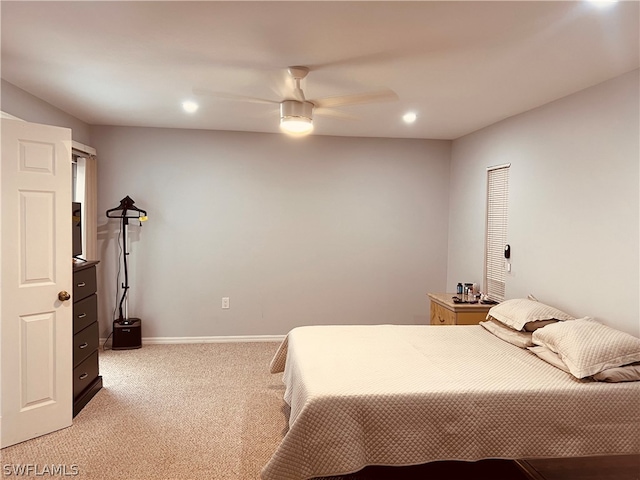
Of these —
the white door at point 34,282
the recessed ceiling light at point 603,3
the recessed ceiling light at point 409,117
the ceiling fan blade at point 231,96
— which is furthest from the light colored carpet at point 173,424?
the recessed ceiling light at point 603,3

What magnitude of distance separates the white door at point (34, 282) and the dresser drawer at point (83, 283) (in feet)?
0.91

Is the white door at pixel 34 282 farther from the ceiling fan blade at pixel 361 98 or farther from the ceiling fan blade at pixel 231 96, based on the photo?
the ceiling fan blade at pixel 361 98

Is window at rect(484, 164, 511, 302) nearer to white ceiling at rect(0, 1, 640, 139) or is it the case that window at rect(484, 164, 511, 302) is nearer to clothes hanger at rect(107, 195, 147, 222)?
white ceiling at rect(0, 1, 640, 139)

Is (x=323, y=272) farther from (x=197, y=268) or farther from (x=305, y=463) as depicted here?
(x=305, y=463)

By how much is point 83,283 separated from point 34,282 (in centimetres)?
61

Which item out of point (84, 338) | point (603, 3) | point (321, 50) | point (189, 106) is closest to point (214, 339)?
point (84, 338)

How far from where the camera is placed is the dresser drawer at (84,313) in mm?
3332

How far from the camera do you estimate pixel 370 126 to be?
4.66 metres

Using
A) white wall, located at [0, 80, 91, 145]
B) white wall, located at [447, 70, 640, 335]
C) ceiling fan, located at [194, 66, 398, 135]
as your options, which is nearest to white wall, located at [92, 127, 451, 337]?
white wall, located at [0, 80, 91, 145]

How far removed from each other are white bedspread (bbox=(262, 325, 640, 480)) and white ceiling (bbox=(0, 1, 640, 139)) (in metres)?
1.84

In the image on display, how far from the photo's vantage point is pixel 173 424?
310 cm

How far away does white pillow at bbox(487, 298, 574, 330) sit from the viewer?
3.12 metres

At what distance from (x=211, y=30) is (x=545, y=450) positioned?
2794 millimetres

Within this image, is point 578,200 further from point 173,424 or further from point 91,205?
point 91,205
